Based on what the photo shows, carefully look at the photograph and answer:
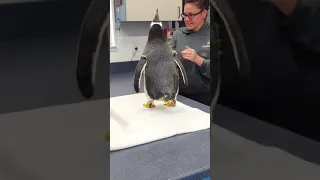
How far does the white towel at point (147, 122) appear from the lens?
0.54 metres

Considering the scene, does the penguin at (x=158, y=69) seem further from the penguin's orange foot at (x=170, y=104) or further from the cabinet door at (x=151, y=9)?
the cabinet door at (x=151, y=9)

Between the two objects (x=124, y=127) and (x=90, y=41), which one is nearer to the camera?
(x=90, y=41)

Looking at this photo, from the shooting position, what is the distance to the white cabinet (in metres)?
1.62

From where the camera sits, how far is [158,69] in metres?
0.67

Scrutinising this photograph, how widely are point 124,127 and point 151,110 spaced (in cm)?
12

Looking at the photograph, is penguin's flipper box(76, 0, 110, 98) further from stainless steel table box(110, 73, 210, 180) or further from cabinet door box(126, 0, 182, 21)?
cabinet door box(126, 0, 182, 21)

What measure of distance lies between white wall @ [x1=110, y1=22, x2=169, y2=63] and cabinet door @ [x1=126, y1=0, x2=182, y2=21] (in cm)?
8

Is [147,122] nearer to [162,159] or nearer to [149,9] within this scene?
[162,159]

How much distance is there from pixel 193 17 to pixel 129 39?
85cm

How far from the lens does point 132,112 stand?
2.31ft

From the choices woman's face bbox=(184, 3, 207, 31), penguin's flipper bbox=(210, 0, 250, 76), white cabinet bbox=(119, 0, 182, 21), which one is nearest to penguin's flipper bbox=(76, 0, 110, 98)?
penguin's flipper bbox=(210, 0, 250, 76)

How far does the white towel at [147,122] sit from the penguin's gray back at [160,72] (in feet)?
0.16

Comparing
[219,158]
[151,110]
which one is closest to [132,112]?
[151,110]

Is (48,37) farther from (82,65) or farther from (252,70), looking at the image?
(252,70)
